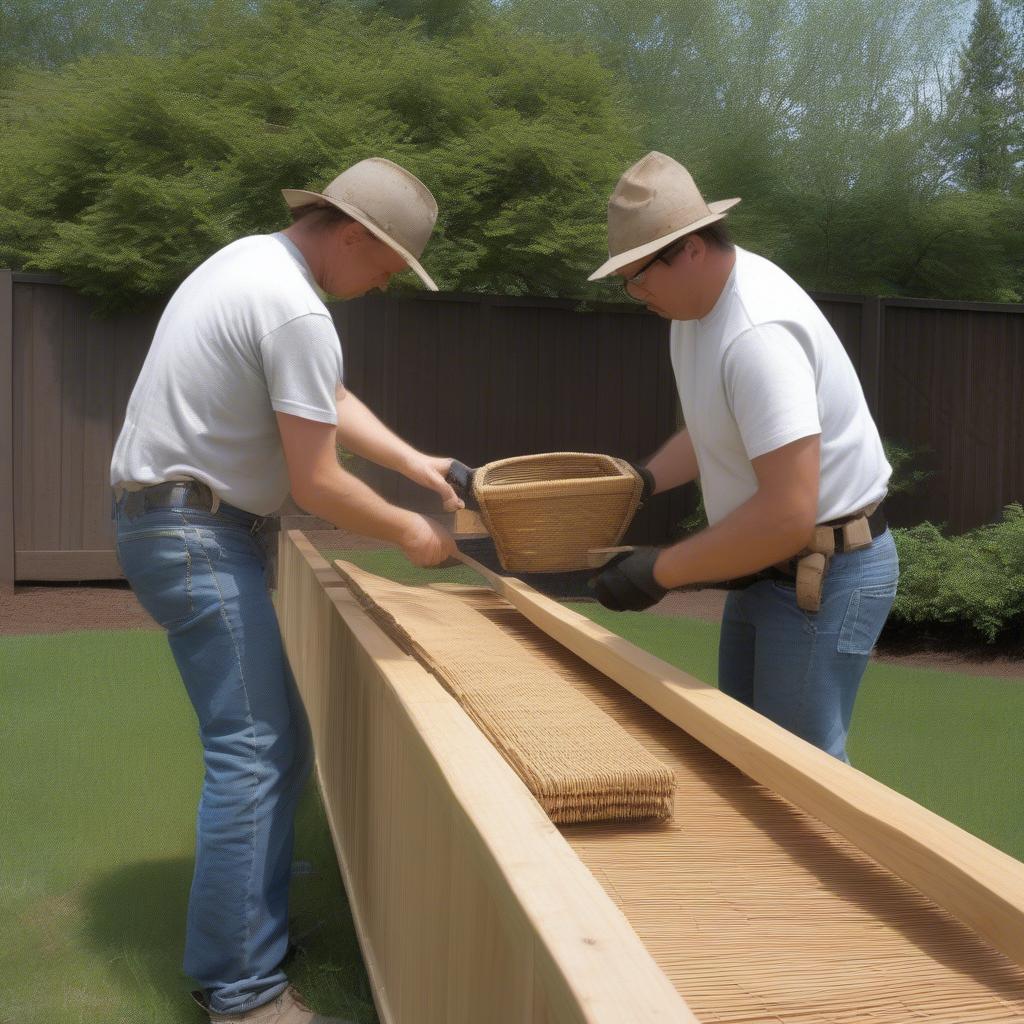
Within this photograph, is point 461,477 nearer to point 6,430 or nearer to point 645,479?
point 645,479

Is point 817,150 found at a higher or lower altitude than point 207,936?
higher

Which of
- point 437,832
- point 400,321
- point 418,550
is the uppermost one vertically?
point 400,321

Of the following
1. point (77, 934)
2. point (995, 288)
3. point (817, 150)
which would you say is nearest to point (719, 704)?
point (77, 934)

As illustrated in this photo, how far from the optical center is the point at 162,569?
279 centimetres

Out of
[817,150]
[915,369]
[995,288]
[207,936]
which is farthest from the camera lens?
[817,150]

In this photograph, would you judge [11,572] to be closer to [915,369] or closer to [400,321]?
[400,321]

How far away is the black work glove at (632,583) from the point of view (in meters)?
2.90

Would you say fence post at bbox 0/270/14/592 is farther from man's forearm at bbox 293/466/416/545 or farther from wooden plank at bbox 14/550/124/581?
man's forearm at bbox 293/466/416/545

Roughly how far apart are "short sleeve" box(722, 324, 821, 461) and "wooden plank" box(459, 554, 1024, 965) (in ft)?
1.72

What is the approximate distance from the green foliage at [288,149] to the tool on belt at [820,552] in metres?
7.19

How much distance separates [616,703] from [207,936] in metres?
1.11

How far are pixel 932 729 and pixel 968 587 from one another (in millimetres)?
1962

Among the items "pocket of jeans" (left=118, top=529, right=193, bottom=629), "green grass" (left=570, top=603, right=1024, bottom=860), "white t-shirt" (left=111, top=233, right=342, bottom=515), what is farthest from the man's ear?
"green grass" (left=570, top=603, right=1024, bottom=860)

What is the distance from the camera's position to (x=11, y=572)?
902 centimetres
